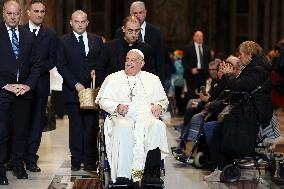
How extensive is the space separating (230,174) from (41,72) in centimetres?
239

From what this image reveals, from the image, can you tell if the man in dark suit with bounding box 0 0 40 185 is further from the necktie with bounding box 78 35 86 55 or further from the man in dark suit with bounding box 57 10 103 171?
the necktie with bounding box 78 35 86 55

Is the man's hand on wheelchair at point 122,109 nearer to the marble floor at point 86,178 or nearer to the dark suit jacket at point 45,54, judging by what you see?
the marble floor at point 86,178

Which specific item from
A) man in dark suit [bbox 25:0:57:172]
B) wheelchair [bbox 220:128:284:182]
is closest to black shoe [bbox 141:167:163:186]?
wheelchair [bbox 220:128:284:182]

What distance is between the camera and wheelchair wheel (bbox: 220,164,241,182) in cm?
932

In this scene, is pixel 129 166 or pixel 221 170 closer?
pixel 129 166

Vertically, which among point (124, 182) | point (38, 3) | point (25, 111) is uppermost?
point (38, 3)

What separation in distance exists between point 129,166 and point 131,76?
1008 mm

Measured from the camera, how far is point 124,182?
8.32 meters

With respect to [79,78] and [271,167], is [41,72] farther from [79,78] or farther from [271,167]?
[271,167]

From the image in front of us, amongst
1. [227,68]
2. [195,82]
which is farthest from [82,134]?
[195,82]

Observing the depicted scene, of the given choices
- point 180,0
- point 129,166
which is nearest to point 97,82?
point 129,166

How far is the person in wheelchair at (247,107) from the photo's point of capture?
9.25 m

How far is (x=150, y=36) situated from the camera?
10.2 metres

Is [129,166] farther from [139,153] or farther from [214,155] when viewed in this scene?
[214,155]
